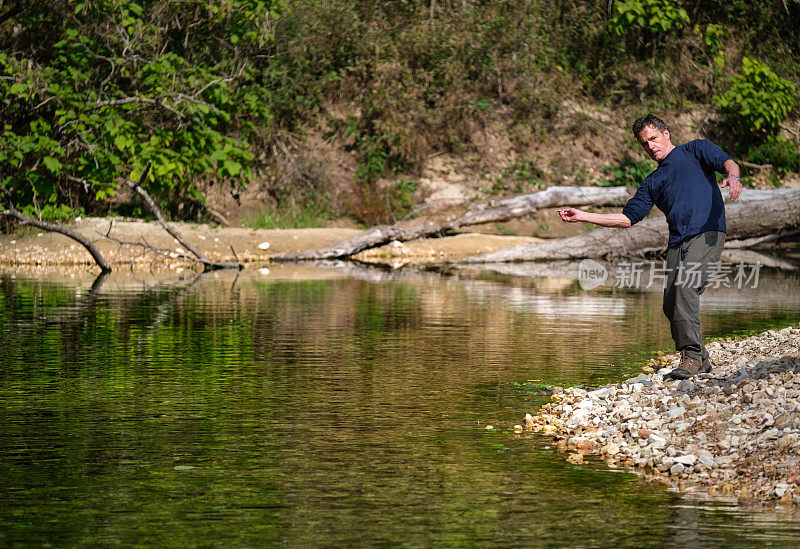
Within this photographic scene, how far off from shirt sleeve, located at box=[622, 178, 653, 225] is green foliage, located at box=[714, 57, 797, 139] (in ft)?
86.2

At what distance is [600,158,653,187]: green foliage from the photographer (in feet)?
109

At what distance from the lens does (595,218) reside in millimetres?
9195

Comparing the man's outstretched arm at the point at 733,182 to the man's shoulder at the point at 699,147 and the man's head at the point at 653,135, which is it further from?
the man's head at the point at 653,135

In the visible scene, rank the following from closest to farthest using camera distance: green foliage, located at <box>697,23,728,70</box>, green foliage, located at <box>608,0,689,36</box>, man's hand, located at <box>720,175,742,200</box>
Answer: man's hand, located at <box>720,175,742,200</box> < green foliage, located at <box>608,0,689,36</box> < green foliage, located at <box>697,23,728,70</box>

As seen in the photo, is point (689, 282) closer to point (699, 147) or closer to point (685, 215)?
point (685, 215)

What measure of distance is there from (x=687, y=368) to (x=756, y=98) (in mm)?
27000

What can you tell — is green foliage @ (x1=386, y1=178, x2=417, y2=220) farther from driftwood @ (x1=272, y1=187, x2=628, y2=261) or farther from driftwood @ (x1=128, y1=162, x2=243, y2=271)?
driftwood @ (x1=128, y1=162, x2=243, y2=271)

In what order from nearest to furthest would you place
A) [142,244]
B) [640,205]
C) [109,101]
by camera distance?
[640,205], [109,101], [142,244]

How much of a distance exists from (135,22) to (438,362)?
16970mm

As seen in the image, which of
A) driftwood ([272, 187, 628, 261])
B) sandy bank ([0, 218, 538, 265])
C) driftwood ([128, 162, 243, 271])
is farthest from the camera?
driftwood ([272, 187, 628, 261])

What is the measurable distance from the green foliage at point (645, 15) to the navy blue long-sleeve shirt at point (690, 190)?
1068 inches

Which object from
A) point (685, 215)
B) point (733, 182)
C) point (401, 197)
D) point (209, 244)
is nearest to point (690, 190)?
point (685, 215)

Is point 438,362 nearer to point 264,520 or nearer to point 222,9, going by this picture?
point 264,520

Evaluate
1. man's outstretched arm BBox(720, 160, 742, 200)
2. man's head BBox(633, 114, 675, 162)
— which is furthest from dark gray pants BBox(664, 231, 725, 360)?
man's head BBox(633, 114, 675, 162)
